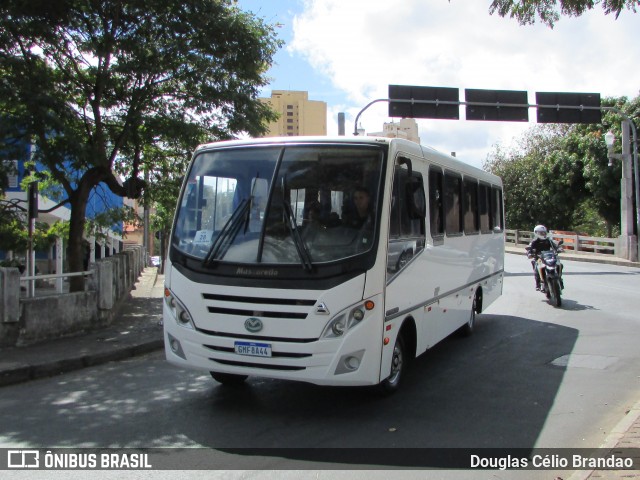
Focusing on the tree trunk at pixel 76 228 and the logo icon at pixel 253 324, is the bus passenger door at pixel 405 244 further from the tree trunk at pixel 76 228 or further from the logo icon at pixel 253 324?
the tree trunk at pixel 76 228

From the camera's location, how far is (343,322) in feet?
16.2

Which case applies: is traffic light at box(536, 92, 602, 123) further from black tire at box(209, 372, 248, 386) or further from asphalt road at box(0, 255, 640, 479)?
black tire at box(209, 372, 248, 386)

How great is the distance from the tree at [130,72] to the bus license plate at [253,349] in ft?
20.1

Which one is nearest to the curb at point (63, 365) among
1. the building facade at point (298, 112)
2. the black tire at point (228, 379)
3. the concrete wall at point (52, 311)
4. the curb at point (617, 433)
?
the concrete wall at point (52, 311)

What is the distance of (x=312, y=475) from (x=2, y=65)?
8767 mm

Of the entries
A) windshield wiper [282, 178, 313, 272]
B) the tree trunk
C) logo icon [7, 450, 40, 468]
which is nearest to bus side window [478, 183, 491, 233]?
windshield wiper [282, 178, 313, 272]

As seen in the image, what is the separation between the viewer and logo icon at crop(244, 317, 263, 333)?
5070mm

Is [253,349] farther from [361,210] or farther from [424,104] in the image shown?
[424,104]

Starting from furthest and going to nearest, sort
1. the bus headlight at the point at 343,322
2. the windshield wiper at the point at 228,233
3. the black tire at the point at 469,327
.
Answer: the black tire at the point at 469,327, the windshield wiper at the point at 228,233, the bus headlight at the point at 343,322

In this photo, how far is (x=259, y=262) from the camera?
17.0ft

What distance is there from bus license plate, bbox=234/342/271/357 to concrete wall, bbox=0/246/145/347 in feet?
15.2

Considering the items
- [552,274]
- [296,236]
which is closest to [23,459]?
[296,236]

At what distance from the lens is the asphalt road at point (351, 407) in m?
4.77

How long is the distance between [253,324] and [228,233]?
0.95 m
